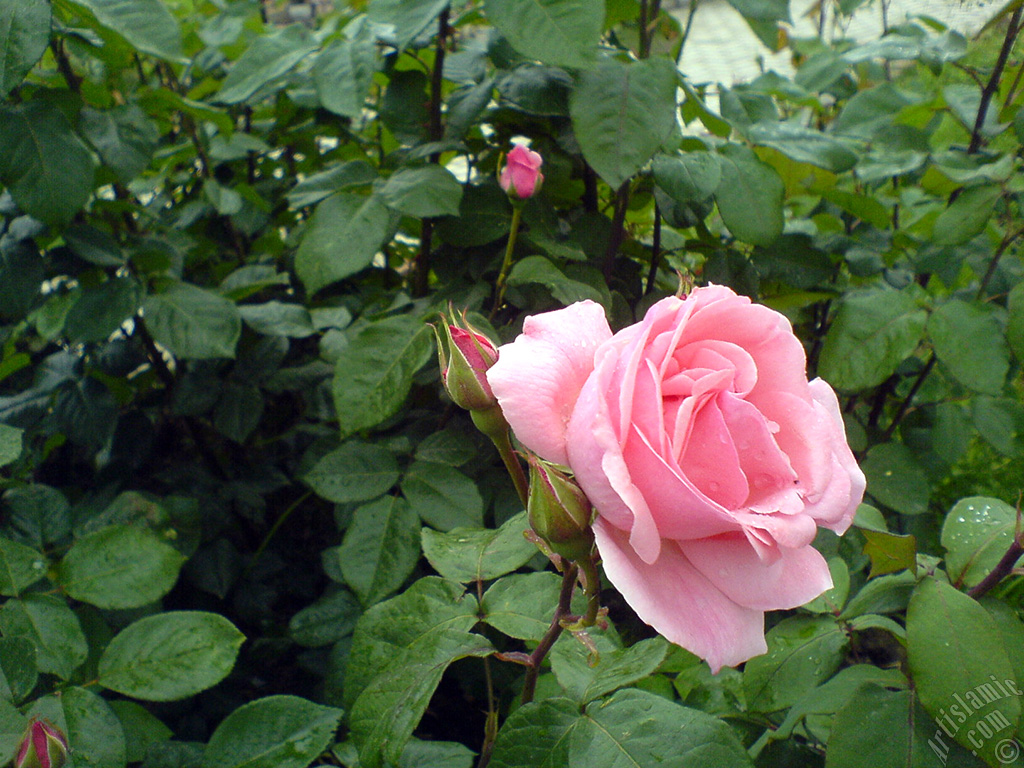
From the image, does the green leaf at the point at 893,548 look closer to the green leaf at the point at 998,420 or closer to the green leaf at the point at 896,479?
the green leaf at the point at 896,479

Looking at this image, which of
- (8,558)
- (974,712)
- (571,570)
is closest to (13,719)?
(8,558)

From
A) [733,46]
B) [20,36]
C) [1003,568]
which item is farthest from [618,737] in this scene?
[733,46]

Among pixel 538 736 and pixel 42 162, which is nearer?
pixel 538 736

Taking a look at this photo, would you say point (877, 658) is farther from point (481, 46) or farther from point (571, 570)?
point (481, 46)

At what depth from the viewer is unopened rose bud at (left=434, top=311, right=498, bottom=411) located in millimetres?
432

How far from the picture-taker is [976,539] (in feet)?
1.93

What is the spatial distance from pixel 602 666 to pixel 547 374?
10.6 inches

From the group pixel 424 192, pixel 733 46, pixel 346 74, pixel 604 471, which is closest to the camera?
pixel 604 471

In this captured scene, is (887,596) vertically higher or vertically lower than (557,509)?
lower

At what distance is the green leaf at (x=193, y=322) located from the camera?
92 centimetres

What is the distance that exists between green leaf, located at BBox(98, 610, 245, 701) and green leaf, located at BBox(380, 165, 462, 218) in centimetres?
47

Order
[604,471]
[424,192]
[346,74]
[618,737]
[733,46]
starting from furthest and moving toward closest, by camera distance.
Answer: [733,46], [346,74], [424,192], [618,737], [604,471]

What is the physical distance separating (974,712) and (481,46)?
37.9 inches

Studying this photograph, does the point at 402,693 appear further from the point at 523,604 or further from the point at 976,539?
the point at 976,539
